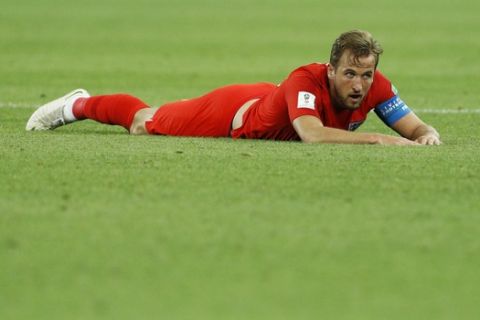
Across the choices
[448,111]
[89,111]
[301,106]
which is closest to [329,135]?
[301,106]

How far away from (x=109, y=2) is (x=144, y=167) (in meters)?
21.6

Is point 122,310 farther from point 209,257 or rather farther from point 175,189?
point 175,189

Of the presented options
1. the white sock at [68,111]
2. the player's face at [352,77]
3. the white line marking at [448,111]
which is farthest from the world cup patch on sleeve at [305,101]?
the white line marking at [448,111]

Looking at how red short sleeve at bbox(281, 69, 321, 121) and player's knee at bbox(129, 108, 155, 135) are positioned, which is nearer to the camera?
red short sleeve at bbox(281, 69, 321, 121)

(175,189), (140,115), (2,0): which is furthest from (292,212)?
(2,0)

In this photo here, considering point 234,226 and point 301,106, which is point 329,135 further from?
point 234,226

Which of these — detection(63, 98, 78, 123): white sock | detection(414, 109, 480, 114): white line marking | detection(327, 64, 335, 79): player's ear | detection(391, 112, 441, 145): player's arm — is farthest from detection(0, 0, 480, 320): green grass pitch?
detection(327, 64, 335, 79): player's ear

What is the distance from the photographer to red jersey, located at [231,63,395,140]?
23.0 ft

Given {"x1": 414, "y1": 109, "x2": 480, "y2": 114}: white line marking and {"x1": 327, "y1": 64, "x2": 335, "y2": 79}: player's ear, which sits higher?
{"x1": 327, "y1": 64, "x2": 335, "y2": 79}: player's ear

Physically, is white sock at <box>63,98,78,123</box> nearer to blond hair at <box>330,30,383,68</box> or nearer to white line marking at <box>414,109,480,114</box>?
blond hair at <box>330,30,383,68</box>

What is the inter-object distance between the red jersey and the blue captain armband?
29 mm

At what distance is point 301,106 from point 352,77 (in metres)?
0.30

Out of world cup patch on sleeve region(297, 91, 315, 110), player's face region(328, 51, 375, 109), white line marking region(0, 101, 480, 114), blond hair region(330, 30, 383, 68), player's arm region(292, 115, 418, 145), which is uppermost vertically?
blond hair region(330, 30, 383, 68)

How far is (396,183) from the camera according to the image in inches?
221
